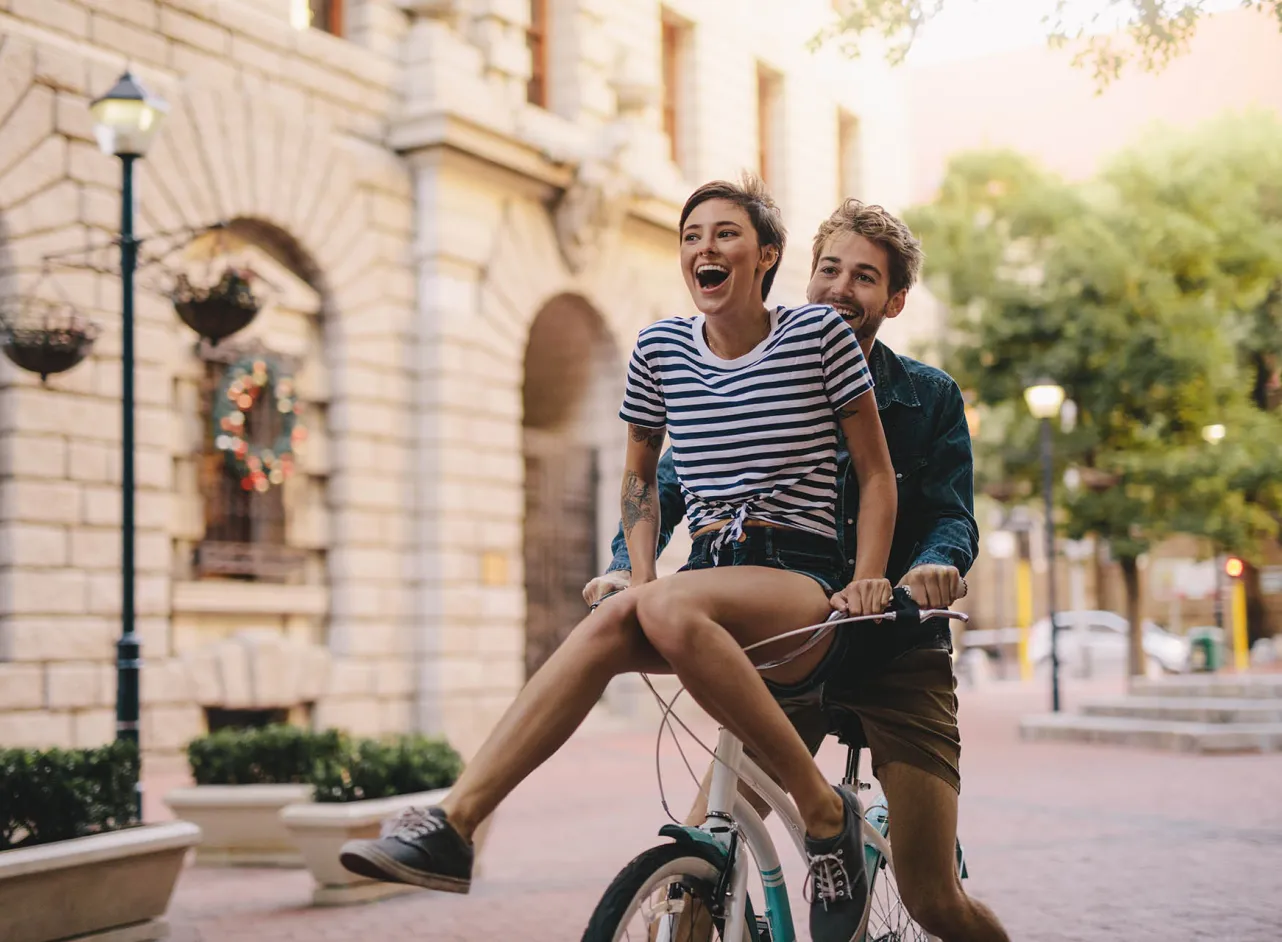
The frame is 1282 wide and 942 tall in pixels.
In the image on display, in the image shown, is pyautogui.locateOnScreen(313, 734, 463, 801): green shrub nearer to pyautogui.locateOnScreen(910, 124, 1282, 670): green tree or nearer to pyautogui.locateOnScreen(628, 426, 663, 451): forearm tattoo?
pyautogui.locateOnScreen(628, 426, 663, 451): forearm tattoo

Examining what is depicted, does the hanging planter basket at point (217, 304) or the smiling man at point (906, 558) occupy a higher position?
the hanging planter basket at point (217, 304)

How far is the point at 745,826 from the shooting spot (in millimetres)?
3814

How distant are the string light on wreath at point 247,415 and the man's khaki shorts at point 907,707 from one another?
11.8 meters

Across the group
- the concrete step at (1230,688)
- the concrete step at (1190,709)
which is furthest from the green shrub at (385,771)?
the concrete step at (1230,688)

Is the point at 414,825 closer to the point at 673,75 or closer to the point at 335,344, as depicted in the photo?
the point at 335,344

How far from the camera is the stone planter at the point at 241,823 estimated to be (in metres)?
9.68

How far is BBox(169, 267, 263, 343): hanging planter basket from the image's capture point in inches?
430

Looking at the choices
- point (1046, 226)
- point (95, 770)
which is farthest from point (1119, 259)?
point (95, 770)

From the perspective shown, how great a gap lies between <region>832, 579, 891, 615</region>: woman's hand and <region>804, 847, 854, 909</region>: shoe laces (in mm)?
567

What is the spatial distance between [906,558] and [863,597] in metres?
0.69

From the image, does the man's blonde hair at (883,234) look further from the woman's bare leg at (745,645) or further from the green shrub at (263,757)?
the green shrub at (263,757)

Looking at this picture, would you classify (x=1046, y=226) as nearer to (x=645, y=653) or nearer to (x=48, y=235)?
(x=48, y=235)

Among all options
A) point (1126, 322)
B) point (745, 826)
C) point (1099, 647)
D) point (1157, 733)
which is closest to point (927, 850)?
point (745, 826)

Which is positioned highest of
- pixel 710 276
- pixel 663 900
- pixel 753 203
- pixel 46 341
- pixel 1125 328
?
pixel 1125 328
